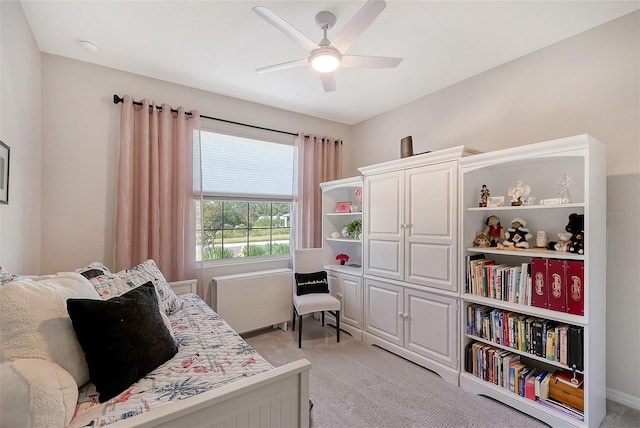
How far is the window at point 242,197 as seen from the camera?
10.4 feet

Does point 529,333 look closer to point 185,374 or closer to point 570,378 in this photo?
point 570,378

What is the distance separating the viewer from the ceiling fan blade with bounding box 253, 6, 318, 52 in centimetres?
149

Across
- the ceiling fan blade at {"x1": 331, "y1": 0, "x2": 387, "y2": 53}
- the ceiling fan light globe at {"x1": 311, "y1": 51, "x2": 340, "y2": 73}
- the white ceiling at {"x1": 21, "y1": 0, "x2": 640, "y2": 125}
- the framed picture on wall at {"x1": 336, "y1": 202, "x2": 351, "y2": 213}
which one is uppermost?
the white ceiling at {"x1": 21, "y1": 0, "x2": 640, "y2": 125}

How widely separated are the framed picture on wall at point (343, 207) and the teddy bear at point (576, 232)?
2109 mm

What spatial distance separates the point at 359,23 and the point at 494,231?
6.24 feet

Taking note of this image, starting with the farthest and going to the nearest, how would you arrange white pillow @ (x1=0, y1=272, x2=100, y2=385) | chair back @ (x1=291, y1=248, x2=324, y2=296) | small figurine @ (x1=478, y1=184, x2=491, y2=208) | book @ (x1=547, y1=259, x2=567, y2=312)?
chair back @ (x1=291, y1=248, x2=324, y2=296) < small figurine @ (x1=478, y1=184, x2=491, y2=208) < book @ (x1=547, y1=259, x2=567, y2=312) < white pillow @ (x1=0, y1=272, x2=100, y2=385)

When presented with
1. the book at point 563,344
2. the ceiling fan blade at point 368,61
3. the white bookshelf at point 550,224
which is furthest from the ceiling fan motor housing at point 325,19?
the book at point 563,344

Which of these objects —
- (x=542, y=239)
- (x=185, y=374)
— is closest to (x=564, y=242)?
(x=542, y=239)

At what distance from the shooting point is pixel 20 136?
6.26 feet

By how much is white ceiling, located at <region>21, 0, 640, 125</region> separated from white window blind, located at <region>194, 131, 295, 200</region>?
0.64m

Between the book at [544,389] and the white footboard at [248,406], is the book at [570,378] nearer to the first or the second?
the book at [544,389]

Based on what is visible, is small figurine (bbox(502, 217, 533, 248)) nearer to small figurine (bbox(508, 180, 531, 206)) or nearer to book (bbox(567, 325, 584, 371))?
small figurine (bbox(508, 180, 531, 206))

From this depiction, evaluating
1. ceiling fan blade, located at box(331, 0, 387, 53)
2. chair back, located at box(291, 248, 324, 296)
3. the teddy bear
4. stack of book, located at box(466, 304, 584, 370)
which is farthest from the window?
the teddy bear

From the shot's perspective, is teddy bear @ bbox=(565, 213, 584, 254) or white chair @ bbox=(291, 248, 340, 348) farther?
white chair @ bbox=(291, 248, 340, 348)
